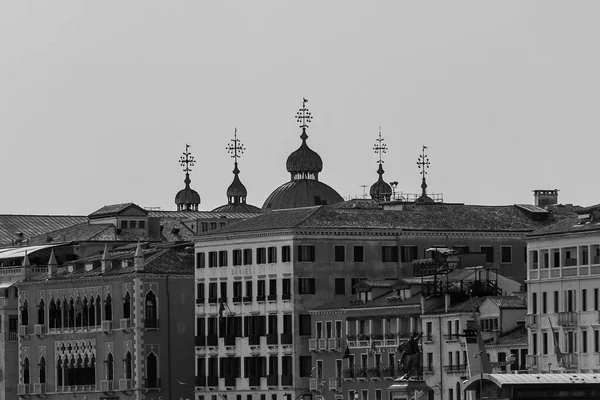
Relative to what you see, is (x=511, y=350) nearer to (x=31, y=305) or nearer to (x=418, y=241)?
(x=418, y=241)

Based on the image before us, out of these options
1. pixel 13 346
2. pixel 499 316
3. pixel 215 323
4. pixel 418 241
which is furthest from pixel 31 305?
pixel 499 316

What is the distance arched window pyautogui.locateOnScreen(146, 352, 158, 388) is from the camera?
6486 inches

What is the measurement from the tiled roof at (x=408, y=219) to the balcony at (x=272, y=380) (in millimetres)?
8328

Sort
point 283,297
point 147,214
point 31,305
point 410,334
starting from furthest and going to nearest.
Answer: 1. point 147,214
2. point 31,305
3. point 283,297
4. point 410,334

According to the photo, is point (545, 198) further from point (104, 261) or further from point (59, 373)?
point (59, 373)

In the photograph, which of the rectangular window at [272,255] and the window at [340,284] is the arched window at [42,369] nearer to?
the rectangular window at [272,255]

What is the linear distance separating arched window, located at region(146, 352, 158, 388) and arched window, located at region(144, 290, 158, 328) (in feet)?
5.87

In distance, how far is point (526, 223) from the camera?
159375mm

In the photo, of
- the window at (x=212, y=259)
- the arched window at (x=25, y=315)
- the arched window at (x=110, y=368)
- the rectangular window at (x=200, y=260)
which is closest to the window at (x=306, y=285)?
the window at (x=212, y=259)

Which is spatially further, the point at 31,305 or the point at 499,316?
the point at 31,305

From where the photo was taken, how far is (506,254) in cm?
15675

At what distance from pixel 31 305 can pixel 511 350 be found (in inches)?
1933

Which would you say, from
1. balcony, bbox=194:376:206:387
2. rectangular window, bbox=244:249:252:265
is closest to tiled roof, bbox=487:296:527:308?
rectangular window, bbox=244:249:252:265

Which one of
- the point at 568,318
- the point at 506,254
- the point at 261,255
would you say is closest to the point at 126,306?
the point at 261,255
